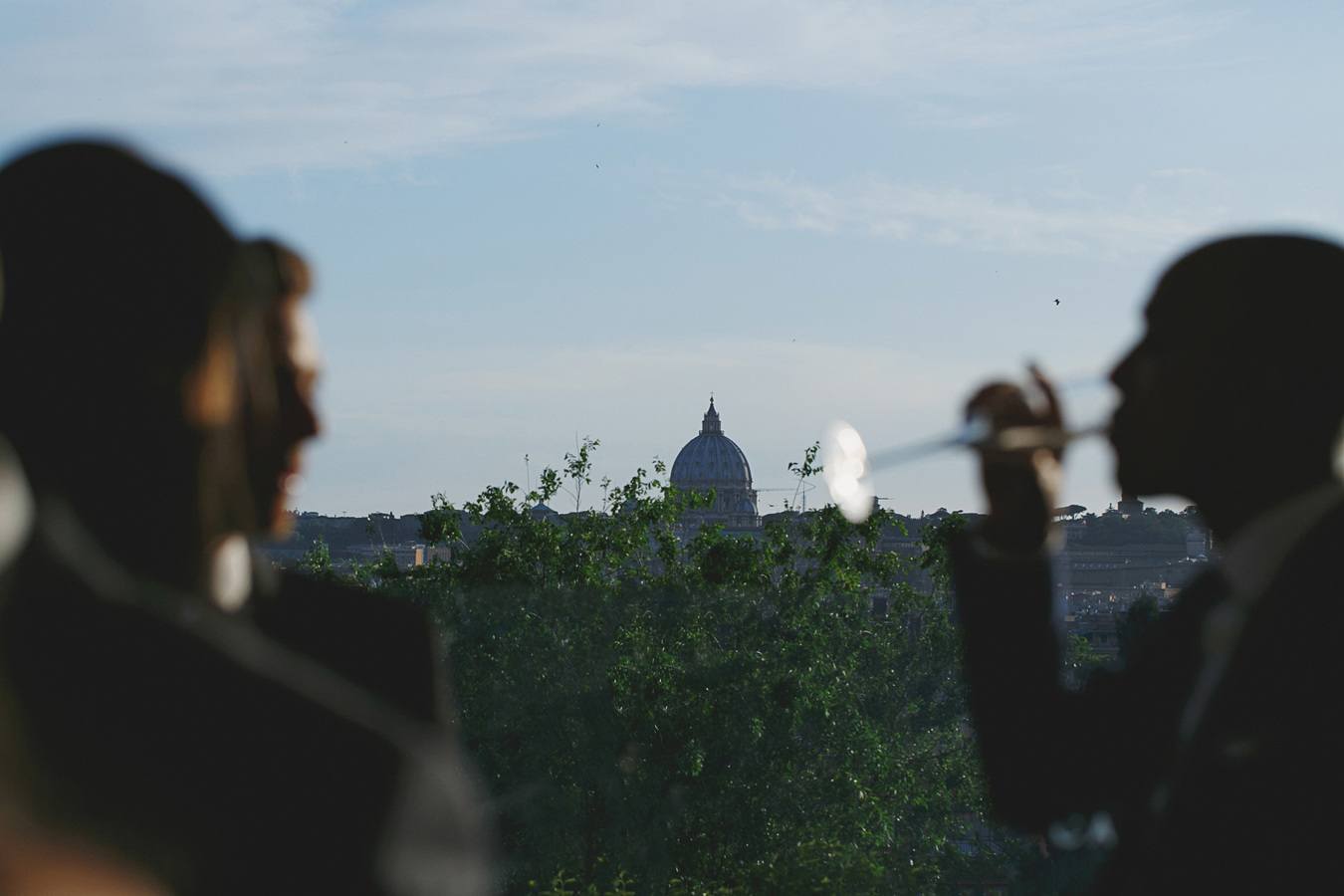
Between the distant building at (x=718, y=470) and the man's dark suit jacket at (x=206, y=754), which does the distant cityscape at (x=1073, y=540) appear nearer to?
the distant building at (x=718, y=470)

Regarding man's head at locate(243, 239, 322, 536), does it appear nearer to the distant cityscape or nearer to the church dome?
the distant cityscape

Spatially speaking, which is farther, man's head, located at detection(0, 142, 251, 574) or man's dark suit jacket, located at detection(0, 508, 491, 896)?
man's head, located at detection(0, 142, 251, 574)

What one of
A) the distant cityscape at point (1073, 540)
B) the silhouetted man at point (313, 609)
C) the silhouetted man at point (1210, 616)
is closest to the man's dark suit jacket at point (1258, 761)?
the silhouetted man at point (1210, 616)

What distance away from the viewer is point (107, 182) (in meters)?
1.13

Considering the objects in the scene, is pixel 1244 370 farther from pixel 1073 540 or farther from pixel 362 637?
pixel 1073 540

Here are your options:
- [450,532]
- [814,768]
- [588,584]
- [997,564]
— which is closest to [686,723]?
[814,768]

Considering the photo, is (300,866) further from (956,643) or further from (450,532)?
(956,643)

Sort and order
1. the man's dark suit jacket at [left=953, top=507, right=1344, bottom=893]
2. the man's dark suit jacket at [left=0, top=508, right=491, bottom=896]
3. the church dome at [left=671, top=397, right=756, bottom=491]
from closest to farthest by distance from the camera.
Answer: the man's dark suit jacket at [left=0, top=508, right=491, bottom=896]
the man's dark suit jacket at [left=953, top=507, right=1344, bottom=893]
the church dome at [left=671, top=397, right=756, bottom=491]

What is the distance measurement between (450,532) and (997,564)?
43607 millimetres

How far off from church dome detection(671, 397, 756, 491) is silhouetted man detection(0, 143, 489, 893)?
577 ft

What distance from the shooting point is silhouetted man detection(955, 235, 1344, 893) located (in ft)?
6.07

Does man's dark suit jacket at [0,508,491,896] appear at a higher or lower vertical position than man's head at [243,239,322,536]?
lower

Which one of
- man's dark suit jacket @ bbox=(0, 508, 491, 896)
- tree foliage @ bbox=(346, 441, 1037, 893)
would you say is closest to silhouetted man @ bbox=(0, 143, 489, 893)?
man's dark suit jacket @ bbox=(0, 508, 491, 896)

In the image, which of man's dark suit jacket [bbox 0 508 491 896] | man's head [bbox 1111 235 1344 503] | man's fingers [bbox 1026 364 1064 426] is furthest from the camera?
man's fingers [bbox 1026 364 1064 426]
